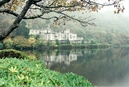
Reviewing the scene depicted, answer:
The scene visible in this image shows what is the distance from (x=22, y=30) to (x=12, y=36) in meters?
4.60

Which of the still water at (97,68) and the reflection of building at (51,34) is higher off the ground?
the still water at (97,68)

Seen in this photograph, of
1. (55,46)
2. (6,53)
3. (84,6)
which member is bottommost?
(55,46)

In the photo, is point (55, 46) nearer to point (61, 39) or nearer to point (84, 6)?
point (61, 39)

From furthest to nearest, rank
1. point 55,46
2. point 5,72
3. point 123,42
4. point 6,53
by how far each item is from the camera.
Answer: point 123,42
point 55,46
point 6,53
point 5,72

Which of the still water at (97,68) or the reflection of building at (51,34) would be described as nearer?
the still water at (97,68)

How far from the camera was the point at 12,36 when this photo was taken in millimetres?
57688

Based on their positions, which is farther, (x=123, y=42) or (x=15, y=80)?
(x=123, y=42)

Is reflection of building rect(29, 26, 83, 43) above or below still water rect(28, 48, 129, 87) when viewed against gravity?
below

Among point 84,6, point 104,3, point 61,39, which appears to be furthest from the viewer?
point 61,39

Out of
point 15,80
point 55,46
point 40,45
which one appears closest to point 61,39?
point 55,46

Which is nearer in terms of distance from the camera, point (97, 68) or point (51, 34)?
point (97, 68)

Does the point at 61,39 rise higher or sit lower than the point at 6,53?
lower

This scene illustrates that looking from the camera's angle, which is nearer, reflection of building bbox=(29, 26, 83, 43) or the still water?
the still water

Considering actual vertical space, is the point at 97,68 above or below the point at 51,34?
above
